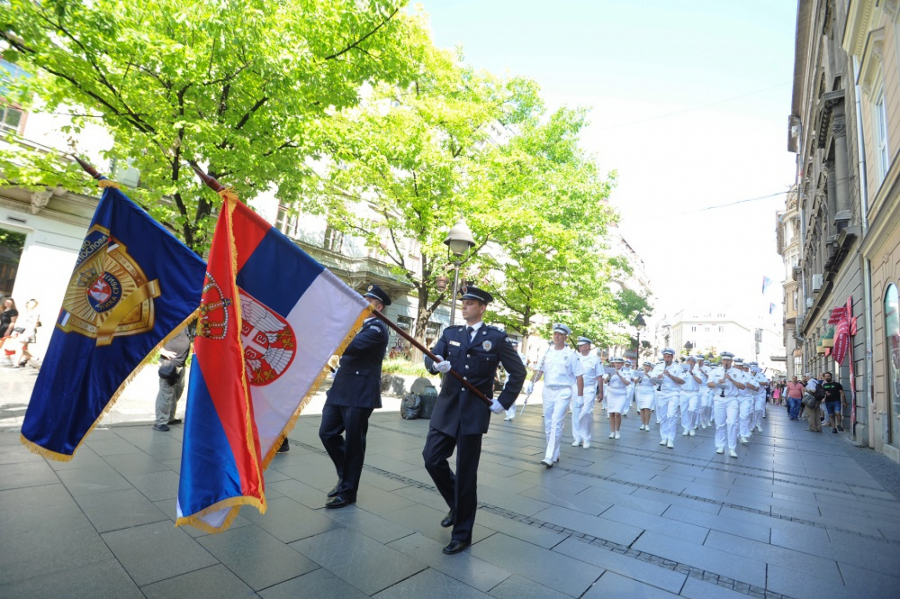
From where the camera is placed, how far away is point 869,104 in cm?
1214

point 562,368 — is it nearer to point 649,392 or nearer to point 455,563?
point 455,563

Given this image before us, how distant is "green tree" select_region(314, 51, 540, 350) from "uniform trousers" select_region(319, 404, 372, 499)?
9.01 meters

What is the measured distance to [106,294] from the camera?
148 inches

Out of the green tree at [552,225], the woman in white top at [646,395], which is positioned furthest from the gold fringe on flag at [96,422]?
the green tree at [552,225]

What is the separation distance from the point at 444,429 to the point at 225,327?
6.23 ft

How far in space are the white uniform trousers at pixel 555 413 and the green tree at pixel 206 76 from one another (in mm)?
7073

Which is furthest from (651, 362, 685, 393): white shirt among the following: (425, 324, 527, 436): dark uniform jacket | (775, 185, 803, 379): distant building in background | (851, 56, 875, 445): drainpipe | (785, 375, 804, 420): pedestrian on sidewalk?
(775, 185, 803, 379): distant building in background

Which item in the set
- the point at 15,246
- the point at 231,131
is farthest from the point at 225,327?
the point at 15,246

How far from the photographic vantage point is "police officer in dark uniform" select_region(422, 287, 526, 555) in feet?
12.6

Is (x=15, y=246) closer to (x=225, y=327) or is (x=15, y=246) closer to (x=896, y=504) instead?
(x=225, y=327)

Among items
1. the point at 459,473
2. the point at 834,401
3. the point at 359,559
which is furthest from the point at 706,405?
the point at 359,559

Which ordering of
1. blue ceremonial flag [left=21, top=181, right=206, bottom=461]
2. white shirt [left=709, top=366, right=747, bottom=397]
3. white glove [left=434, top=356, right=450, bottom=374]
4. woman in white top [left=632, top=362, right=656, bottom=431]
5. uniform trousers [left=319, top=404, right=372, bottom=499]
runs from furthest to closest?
1. woman in white top [left=632, top=362, right=656, bottom=431]
2. white shirt [left=709, top=366, right=747, bottom=397]
3. uniform trousers [left=319, top=404, right=372, bottom=499]
4. white glove [left=434, top=356, right=450, bottom=374]
5. blue ceremonial flag [left=21, top=181, right=206, bottom=461]

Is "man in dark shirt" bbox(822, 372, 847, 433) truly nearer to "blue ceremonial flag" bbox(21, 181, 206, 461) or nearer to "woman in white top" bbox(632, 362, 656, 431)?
"woman in white top" bbox(632, 362, 656, 431)

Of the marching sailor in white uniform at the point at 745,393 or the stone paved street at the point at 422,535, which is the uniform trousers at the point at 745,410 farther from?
the stone paved street at the point at 422,535
